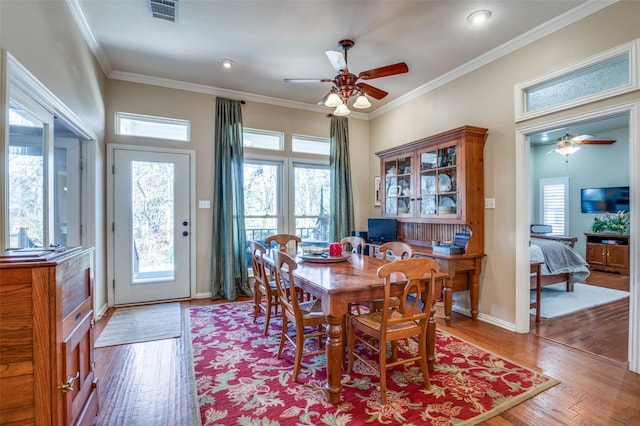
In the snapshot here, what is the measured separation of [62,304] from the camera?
1.25 metres

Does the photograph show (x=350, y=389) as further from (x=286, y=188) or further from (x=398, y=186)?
(x=286, y=188)

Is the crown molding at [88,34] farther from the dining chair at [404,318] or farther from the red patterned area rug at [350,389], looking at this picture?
the dining chair at [404,318]

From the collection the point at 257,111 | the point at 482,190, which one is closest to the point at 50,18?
the point at 257,111

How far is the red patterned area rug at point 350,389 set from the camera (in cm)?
180

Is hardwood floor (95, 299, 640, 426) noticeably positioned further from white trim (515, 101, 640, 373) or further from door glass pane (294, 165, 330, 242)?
door glass pane (294, 165, 330, 242)

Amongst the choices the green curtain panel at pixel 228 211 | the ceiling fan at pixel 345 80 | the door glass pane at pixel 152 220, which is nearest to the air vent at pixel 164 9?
the ceiling fan at pixel 345 80

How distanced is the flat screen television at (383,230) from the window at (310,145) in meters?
1.49

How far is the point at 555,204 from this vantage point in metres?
7.10

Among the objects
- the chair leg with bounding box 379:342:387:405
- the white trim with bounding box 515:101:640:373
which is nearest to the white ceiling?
the white trim with bounding box 515:101:640:373

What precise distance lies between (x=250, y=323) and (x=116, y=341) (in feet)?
4.09

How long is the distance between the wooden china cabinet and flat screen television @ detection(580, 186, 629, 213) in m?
4.75

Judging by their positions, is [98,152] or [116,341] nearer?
[116,341]

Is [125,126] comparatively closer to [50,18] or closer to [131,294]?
[50,18]

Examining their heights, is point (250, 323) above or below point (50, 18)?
below
